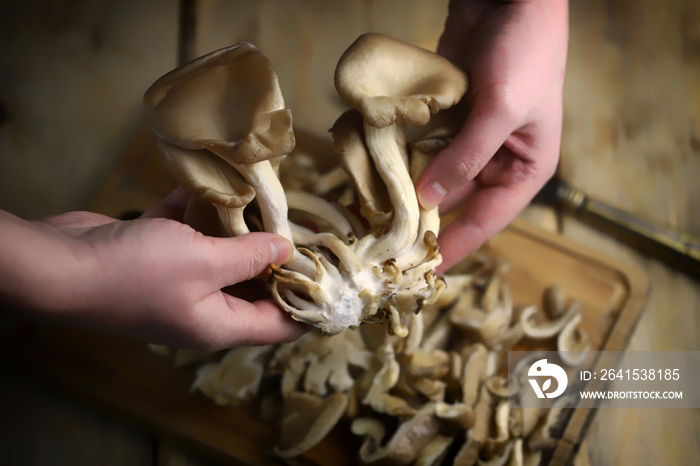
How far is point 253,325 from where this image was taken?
117 centimetres

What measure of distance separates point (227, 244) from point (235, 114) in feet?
0.88

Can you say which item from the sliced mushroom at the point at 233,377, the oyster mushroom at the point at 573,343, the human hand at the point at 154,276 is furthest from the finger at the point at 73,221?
the oyster mushroom at the point at 573,343

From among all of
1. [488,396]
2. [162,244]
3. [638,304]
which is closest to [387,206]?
[162,244]

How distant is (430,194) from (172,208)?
2.32 feet

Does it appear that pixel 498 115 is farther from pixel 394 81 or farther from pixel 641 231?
pixel 641 231

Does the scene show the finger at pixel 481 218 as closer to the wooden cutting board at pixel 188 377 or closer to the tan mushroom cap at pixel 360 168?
the wooden cutting board at pixel 188 377

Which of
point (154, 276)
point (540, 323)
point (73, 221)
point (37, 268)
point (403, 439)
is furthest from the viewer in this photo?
point (540, 323)

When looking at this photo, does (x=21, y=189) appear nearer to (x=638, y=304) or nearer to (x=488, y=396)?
(x=488, y=396)

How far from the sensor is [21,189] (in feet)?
7.04

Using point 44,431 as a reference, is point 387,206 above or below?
above

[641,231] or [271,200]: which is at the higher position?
[271,200]

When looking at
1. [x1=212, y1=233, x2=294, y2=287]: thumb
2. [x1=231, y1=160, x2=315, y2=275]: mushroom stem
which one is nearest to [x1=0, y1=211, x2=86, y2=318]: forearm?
[x1=212, y1=233, x2=294, y2=287]: thumb

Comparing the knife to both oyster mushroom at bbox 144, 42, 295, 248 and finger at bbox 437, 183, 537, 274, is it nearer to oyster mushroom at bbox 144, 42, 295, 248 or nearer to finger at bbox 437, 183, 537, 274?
finger at bbox 437, 183, 537, 274

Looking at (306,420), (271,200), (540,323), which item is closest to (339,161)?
(271,200)
